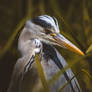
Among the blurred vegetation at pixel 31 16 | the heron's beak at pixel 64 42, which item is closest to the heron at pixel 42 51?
the heron's beak at pixel 64 42

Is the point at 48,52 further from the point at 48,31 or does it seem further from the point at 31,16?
the point at 31,16

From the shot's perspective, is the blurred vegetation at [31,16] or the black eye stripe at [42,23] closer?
the black eye stripe at [42,23]

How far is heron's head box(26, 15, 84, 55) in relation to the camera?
1.53 metres

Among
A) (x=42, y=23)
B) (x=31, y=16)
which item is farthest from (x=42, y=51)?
(x=31, y=16)

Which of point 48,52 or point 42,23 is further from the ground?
point 42,23

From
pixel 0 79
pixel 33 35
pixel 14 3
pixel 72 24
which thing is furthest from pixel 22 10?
pixel 33 35

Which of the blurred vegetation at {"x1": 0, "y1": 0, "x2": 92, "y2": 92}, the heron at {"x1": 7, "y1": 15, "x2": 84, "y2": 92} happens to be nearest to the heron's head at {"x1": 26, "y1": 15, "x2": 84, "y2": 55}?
the heron at {"x1": 7, "y1": 15, "x2": 84, "y2": 92}

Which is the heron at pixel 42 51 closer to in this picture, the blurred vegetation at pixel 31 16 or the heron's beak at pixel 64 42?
the heron's beak at pixel 64 42

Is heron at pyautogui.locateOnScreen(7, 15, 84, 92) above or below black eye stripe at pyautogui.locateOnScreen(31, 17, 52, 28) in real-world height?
below

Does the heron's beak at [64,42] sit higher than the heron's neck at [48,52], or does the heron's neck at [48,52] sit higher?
the heron's beak at [64,42]

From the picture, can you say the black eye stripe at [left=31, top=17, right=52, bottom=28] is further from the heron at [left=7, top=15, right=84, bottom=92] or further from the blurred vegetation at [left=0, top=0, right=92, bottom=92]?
the blurred vegetation at [left=0, top=0, right=92, bottom=92]

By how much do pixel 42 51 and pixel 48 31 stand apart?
0.10m

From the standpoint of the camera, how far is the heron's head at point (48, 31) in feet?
5.03

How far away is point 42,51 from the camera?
1611mm
